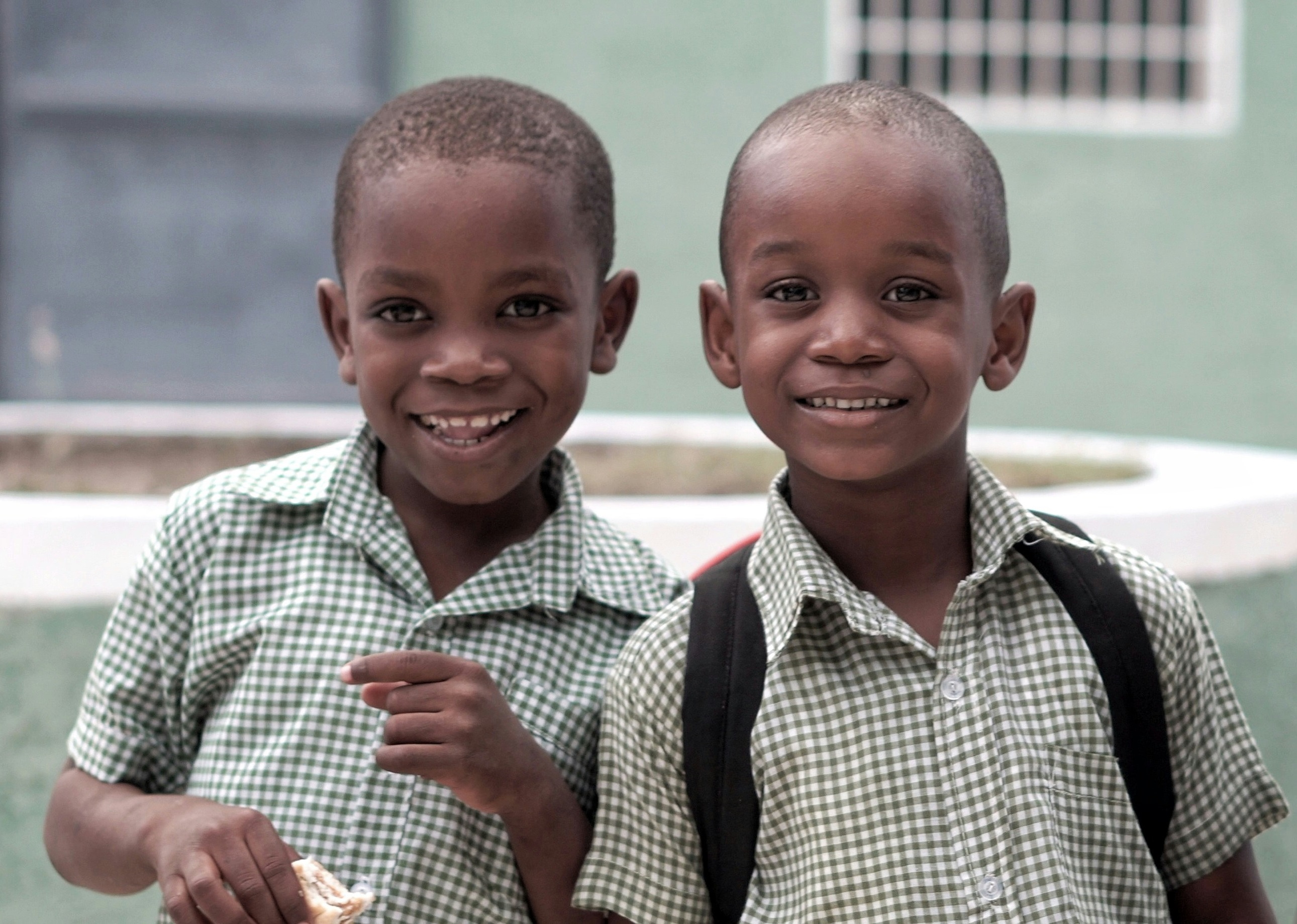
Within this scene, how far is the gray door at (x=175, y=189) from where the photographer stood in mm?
8766

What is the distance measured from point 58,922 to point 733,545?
3.92ft

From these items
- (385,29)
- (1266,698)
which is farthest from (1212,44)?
(1266,698)

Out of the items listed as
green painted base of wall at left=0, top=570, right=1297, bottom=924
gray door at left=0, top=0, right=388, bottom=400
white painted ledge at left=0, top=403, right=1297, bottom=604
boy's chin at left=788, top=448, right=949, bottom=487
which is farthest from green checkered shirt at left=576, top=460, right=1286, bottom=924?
gray door at left=0, top=0, right=388, bottom=400

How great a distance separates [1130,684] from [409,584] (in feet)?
2.61

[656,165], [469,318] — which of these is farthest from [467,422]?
[656,165]

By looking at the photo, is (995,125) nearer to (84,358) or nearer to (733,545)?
(84,358)

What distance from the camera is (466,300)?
1640 millimetres

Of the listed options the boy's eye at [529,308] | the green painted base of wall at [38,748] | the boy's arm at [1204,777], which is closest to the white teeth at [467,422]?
the boy's eye at [529,308]

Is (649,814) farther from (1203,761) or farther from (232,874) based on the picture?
(1203,761)

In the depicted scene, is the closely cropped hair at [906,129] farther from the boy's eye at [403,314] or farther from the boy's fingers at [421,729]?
the boy's fingers at [421,729]

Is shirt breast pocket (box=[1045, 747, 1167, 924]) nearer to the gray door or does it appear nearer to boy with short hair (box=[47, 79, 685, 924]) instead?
boy with short hair (box=[47, 79, 685, 924])

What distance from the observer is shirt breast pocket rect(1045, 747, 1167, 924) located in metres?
1.47

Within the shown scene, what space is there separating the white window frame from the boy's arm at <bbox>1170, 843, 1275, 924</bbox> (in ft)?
27.4

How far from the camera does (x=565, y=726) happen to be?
5.53 feet
